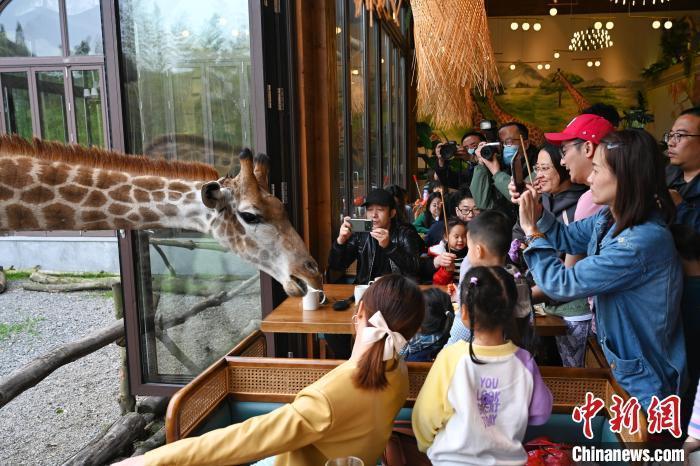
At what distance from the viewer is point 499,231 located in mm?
1967

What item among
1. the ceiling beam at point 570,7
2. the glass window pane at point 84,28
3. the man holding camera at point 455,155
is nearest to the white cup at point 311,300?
the man holding camera at point 455,155

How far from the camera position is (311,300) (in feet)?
8.44

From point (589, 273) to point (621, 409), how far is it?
39cm

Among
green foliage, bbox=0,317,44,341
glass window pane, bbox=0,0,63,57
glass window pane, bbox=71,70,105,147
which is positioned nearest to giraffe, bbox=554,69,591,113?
glass window pane, bbox=71,70,105,147

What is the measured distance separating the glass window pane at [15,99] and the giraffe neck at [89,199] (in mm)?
5899

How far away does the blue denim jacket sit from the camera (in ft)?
5.08

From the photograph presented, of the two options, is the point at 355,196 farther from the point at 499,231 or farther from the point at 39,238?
the point at 39,238

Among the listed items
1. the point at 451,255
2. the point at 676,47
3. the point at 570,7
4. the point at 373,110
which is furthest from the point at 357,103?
the point at 676,47

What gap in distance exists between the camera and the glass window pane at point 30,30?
742 centimetres

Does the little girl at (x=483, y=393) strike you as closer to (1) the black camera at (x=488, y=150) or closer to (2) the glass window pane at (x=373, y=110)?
(1) the black camera at (x=488, y=150)

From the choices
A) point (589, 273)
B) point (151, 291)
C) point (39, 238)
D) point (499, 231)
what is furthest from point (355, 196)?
point (39, 238)

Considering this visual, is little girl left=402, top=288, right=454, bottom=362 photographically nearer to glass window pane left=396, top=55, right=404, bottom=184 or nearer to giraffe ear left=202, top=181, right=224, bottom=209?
giraffe ear left=202, top=181, right=224, bottom=209

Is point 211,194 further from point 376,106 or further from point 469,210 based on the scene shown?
point 376,106

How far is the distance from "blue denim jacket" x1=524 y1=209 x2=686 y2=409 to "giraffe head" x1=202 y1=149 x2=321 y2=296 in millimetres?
1268
